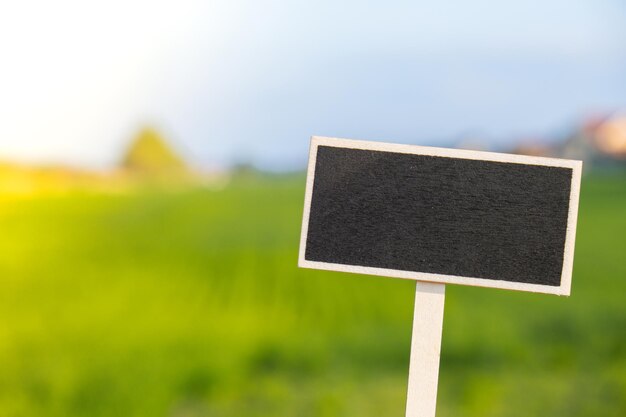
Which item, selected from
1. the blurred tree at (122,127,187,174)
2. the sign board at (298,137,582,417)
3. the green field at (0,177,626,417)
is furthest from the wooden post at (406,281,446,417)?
the blurred tree at (122,127,187,174)

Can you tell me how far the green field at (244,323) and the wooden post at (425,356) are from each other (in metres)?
1.62

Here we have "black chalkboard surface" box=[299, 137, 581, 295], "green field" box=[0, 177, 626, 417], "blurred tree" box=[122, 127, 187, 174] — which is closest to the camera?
"black chalkboard surface" box=[299, 137, 581, 295]

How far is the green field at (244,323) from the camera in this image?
114 inches

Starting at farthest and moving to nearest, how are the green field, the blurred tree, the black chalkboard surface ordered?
the blurred tree → the green field → the black chalkboard surface

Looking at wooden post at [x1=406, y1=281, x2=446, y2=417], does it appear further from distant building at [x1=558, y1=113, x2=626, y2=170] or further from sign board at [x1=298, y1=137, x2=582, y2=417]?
distant building at [x1=558, y1=113, x2=626, y2=170]

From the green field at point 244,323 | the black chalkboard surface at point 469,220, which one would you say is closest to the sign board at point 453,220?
the black chalkboard surface at point 469,220

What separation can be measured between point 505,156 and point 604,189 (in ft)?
9.52

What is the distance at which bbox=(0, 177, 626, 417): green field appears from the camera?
9.52 feet

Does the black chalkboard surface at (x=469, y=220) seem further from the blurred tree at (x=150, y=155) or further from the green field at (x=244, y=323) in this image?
the blurred tree at (x=150, y=155)

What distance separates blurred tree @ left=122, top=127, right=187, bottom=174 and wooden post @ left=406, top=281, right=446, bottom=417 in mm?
2452

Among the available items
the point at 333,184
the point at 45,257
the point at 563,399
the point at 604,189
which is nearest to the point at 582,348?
the point at 563,399

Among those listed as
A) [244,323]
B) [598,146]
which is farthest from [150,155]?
[598,146]

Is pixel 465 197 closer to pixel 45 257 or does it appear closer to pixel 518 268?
pixel 518 268

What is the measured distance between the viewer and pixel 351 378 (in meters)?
3.09
